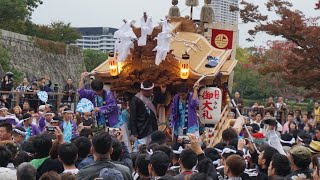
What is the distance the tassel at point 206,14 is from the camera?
50.5 feet

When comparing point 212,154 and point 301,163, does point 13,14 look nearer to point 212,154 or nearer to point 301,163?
point 212,154

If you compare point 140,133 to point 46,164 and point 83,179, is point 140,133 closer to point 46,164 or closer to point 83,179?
point 46,164

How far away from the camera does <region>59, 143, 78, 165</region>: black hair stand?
5.68 metres

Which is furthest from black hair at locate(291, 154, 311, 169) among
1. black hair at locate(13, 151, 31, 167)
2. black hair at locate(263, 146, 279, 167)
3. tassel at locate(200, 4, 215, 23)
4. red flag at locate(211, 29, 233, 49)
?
red flag at locate(211, 29, 233, 49)

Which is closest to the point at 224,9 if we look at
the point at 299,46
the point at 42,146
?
the point at 299,46

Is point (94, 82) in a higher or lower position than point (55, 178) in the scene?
higher

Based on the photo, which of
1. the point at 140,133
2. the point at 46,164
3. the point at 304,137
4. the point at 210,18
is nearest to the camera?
the point at 46,164

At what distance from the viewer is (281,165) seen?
5.78 meters

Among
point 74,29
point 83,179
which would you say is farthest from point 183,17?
point 74,29

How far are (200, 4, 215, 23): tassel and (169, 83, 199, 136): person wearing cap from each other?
4.73 m

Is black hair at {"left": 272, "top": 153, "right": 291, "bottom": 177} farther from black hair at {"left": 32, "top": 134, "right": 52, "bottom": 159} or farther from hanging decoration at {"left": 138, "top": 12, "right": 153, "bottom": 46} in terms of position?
hanging decoration at {"left": 138, "top": 12, "right": 153, "bottom": 46}

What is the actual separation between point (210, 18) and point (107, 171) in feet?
37.3

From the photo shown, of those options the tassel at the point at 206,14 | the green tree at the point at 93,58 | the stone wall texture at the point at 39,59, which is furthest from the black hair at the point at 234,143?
the green tree at the point at 93,58

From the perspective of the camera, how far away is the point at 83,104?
421 inches
